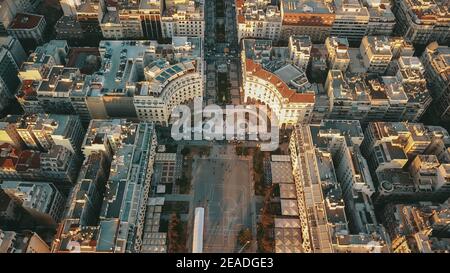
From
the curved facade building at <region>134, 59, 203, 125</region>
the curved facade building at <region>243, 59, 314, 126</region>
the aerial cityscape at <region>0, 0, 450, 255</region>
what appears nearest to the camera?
the aerial cityscape at <region>0, 0, 450, 255</region>

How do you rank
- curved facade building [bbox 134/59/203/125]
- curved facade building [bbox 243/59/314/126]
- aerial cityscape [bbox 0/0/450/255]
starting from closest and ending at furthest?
aerial cityscape [bbox 0/0/450/255]
curved facade building [bbox 243/59/314/126]
curved facade building [bbox 134/59/203/125]

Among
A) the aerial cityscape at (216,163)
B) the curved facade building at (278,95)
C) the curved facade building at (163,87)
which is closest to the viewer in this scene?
the aerial cityscape at (216,163)

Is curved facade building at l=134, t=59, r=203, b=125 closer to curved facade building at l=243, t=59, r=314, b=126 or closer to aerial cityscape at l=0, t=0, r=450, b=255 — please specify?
aerial cityscape at l=0, t=0, r=450, b=255

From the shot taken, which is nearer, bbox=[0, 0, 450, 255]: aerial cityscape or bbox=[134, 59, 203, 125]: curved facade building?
bbox=[0, 0, 450, 255]: aerial cityscape

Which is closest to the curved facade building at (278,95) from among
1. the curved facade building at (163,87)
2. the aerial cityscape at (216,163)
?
the aerial cityscape at (216,163)

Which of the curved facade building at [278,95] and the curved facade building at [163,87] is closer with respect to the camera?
the curved facade building at [278,95]

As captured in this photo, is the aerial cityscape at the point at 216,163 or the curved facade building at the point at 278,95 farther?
the curved facade building at the point at 278,95

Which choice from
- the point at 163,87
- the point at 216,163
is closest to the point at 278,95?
the point at 216,163

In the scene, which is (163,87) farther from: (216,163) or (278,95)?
(278,95)

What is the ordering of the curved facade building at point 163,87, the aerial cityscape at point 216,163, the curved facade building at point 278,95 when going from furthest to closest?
1. the curved facade building at point 163,87
2. the curved facade building at point 278,95
3. the aerial cityscape at point 216,163

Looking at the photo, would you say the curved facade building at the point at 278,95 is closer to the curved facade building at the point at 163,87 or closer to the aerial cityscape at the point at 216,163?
the aerial cityscape at the point at 216,163

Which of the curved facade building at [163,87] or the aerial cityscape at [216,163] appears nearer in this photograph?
the aerial cityscape at [216,163]

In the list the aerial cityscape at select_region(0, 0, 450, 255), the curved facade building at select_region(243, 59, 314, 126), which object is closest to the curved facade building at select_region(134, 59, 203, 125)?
the aerial cityscape at select_region(0, 0, 450, 255)

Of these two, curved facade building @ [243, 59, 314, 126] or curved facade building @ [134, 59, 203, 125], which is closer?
curved facade building @ [243, 59, 314, 126]
